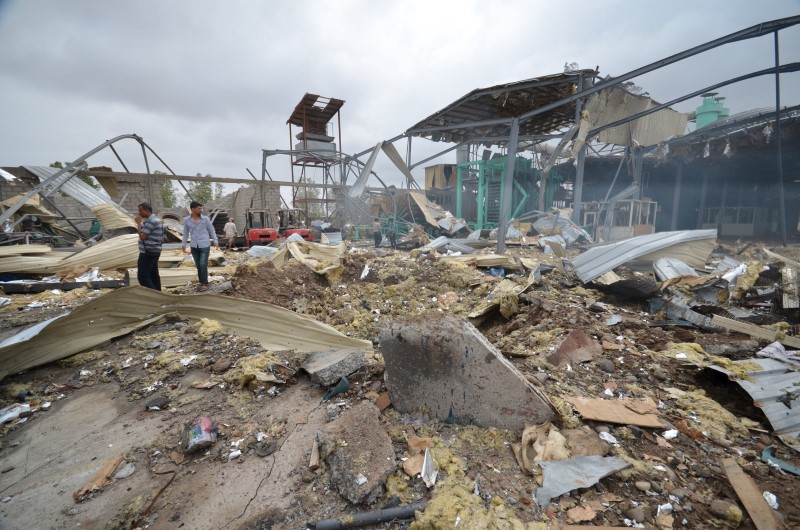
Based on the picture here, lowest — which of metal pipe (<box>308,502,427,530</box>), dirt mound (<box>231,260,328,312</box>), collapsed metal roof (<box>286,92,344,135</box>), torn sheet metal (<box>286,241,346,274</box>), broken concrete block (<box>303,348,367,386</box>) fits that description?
metal pipe (<box>308,502,427,530</box>)

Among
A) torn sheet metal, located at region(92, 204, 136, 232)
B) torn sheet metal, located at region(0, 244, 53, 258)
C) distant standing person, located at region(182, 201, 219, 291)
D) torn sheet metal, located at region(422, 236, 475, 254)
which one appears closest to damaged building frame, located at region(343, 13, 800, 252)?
torn sheet metal, located at region(422, 236, 475, 254)

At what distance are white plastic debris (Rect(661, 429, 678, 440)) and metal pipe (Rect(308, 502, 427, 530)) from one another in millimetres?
1556

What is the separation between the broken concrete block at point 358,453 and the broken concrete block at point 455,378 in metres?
0.33

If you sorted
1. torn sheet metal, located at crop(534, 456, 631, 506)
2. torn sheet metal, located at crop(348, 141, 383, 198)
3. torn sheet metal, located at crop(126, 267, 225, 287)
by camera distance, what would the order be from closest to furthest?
1. torn sheet metal, located at crop(534, 456, 631, 506)
2. torn sheet metal, located at crop(126, 267, 225, 287)
3. torn sheet metal, located at crop(348, 141, 383, 198)

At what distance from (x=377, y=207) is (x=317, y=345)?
15137 millimetres

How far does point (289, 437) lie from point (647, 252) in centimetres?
625

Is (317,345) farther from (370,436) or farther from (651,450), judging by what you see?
(651,450)

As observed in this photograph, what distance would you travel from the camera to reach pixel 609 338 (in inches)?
126

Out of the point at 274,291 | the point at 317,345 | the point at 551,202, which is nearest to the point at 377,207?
the point at 551,202

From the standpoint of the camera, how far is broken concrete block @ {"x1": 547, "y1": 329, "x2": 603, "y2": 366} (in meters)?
2.82

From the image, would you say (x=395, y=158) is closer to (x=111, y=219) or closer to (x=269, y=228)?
(x=269, y=228)

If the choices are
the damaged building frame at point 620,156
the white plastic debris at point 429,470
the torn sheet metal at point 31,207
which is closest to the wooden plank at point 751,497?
the white plastic debris at point 429,470

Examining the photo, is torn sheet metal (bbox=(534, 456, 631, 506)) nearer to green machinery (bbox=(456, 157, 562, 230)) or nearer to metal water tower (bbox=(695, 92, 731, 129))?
green machinery (bbox=(456, 157, 562, 230))

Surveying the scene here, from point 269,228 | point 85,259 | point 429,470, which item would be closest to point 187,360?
point 429,470
